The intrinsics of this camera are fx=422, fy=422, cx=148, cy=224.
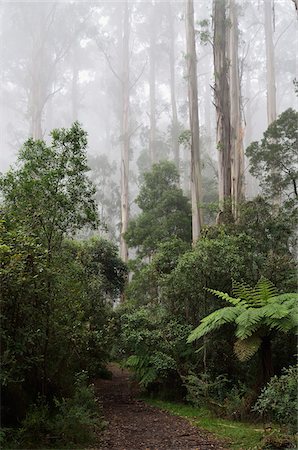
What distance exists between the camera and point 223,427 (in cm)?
597

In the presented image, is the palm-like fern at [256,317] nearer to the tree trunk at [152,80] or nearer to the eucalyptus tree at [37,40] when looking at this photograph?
the eucalyptus tree at [37,40]

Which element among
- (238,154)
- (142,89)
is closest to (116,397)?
(238,154)

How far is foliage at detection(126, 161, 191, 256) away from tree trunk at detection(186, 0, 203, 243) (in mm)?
1315

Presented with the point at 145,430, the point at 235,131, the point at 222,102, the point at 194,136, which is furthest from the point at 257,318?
the point at 194,136

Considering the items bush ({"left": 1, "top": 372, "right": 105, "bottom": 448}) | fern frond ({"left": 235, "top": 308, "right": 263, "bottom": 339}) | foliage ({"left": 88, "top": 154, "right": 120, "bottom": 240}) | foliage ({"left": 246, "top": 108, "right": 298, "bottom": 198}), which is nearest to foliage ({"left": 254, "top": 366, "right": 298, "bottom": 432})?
fern frond ({"left": 235, "top": 308, "right": 263, "bottom": 339})

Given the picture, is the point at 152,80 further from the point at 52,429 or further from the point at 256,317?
the point at 52,429

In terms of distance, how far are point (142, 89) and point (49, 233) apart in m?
36.7

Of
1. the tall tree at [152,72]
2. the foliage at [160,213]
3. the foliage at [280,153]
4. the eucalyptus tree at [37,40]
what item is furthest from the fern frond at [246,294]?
the tall tree at [152,72]

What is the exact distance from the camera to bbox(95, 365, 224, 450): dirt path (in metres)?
5.32

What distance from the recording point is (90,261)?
39.9 ft

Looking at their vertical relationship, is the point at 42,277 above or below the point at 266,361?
above

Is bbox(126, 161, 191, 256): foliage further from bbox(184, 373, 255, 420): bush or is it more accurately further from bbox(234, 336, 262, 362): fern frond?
bbox(234, 336, 262, 362): fern frond

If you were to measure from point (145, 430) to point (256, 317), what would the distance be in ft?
7.61

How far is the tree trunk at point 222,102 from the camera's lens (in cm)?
1290
